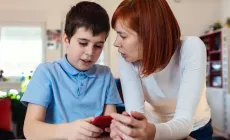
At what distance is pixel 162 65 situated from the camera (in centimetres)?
104

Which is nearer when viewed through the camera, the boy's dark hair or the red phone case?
the red phone case

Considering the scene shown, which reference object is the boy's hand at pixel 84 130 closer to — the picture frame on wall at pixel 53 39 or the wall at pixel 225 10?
the picture frame on wall at pixel 53 39

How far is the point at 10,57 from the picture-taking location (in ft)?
18.2

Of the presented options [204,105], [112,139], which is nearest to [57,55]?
[204,105]

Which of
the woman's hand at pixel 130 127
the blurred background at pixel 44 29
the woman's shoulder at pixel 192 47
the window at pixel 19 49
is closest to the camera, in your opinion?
the woman's hand at pixel 130 127

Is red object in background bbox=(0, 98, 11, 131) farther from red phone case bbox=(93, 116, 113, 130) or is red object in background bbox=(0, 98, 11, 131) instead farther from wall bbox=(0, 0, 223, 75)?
wall bbox=(0, 0, 223, 75)

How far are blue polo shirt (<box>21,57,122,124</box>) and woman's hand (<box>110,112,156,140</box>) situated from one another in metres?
0.30

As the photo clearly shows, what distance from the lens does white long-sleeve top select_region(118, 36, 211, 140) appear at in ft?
2.88

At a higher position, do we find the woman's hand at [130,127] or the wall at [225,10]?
the wall at [225,10]

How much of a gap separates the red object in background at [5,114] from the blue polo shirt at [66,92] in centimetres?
141

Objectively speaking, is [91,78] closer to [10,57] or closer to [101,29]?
[101,29]

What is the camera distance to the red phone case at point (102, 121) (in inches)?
24.6

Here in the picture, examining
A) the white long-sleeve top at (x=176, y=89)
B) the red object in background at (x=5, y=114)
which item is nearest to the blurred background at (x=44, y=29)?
the red object in background at (x=5, y=114)

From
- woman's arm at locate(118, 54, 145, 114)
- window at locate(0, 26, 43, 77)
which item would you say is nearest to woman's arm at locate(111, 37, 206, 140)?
woman's arm at locate(118, 54, 145, 114)
